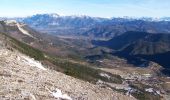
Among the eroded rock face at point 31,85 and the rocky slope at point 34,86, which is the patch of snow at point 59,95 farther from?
the eroded rock face at point 31,85

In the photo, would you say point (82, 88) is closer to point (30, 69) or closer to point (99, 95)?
point (99, 95)

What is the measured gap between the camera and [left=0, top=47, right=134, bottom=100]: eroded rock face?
77875 millimetres

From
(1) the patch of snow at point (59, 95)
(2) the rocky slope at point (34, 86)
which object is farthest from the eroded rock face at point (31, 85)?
(1) the patch of snow at point (59, 95)

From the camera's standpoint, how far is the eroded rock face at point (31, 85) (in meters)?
77.9

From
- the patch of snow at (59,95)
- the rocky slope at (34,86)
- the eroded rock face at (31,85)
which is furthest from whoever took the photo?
the patch of snow at (59,95)

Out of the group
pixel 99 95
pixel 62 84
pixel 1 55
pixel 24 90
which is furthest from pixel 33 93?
pixel 1 55

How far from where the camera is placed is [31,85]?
85.8 m

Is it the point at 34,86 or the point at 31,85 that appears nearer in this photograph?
the point at 34,86

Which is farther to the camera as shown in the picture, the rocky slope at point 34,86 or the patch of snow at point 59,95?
the patch of snow at point 59,95

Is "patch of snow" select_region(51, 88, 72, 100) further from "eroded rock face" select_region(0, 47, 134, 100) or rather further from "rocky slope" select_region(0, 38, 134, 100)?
"eroded rock face" select_region(0, 47, 134, 100)

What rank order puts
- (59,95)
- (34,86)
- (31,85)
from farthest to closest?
(59,95) → (31,85) → (34,86)

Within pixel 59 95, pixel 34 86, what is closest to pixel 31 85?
pixel 34 86

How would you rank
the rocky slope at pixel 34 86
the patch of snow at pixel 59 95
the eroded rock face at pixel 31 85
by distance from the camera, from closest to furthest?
the eroded rock face at pixel 31 85, the rocky slope at pixel 34 86, the patch of snow at pixel 59 95

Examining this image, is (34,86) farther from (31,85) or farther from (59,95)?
(59,95)
